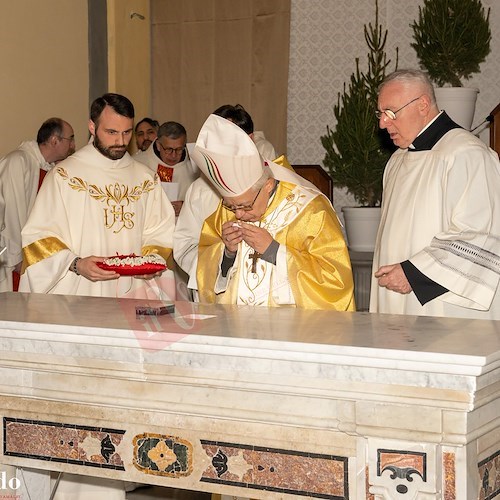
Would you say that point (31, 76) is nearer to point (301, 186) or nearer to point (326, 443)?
point (301, 186)

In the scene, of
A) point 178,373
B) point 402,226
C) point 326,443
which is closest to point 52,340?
point 178,373

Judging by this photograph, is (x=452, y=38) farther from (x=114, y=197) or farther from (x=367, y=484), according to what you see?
(x=367, y=484)

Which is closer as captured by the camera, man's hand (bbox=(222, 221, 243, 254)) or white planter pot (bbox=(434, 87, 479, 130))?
man's hand (bbox=(222, 221, 243, 254))

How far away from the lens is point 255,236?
3.72 metres

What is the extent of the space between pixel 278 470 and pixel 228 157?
1.37 metres

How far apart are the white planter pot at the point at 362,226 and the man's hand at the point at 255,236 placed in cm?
447

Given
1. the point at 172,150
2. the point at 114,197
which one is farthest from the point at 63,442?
the point at 172,150

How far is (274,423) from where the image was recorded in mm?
2693

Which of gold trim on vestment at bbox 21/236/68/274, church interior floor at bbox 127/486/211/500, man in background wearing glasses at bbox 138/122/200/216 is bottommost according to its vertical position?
church interior floor at bbox 127/486/211/500

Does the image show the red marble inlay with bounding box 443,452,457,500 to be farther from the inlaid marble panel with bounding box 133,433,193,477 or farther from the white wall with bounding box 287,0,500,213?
the white wall with bounding box 287,0,500,213

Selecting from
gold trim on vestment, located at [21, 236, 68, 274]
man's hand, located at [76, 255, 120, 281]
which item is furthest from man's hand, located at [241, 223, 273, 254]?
gold trim on vestment, located at [21, 236, 68, 274]

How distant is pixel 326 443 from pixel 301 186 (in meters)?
1.60

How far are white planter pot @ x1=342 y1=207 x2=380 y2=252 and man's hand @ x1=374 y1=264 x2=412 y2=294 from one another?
4225 mm

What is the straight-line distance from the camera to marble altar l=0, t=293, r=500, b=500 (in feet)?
8.04
